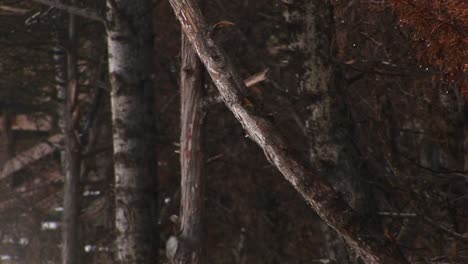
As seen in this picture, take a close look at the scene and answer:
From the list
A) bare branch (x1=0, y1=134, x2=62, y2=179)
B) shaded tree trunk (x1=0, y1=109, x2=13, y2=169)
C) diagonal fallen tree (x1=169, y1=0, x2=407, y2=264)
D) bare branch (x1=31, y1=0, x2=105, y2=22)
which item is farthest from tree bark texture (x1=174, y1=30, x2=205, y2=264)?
shaded tree trunk (x1=0, y1=109, x2=13, y2=169)

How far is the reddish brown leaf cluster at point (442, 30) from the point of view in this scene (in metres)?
6.10

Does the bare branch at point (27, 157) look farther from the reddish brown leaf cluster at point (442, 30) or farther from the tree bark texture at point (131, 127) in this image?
the reddish brown leaf cluster at point (442, 30)

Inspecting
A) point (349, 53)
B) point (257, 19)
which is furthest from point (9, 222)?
point (349, 53)

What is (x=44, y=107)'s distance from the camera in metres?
15.1

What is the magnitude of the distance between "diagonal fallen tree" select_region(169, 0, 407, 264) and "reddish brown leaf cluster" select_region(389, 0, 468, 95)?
3.74 feet

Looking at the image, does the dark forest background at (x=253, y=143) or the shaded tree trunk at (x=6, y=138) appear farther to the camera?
the shaded tree trunk at (x=6, y=138)

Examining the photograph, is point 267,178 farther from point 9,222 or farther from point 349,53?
point 9,222

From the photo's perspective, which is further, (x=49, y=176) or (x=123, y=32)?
(x=49, y=176)

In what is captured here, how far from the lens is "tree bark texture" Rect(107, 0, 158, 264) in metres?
10.4

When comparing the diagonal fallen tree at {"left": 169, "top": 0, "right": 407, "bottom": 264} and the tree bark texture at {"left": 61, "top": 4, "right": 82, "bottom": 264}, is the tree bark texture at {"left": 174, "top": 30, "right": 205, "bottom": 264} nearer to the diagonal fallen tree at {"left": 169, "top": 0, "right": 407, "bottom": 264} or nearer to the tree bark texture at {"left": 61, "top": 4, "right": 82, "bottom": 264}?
the diagonal fallen tree at {"left": 169, "top": 0, "right": 407, "bottom": 264}

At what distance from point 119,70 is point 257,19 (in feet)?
8.97

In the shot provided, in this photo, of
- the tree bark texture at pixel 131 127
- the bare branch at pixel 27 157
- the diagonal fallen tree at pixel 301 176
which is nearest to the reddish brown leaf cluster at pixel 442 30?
the diagonal fallen tree at pixel 301 176

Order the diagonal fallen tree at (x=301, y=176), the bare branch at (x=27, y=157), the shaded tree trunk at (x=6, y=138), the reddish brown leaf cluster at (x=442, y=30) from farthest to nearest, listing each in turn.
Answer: the shaded tree trunk at (x=6, y=138) → the bare branch at (x=27, y=157) → the diagonal fallen tree at (x=301, y=176) → the reddish brown leaf cluster at (x=442, y=30)

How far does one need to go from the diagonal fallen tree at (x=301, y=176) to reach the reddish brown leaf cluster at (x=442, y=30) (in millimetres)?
1139
